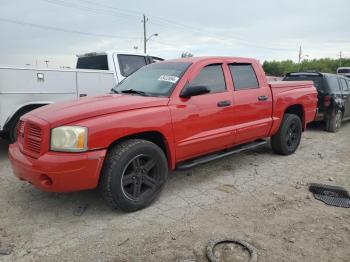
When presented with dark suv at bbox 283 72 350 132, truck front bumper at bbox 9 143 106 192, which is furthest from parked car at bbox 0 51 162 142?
dark suv at bbox 283 72 350 132

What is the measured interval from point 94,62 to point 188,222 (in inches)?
226

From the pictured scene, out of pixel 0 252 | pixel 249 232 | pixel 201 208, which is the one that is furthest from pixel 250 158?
pixel 0 252

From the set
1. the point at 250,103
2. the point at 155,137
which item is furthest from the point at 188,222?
the point at 250,103

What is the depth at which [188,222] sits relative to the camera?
370cm

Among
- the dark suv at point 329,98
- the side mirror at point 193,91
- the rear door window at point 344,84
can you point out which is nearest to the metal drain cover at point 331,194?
the side mirror at point 193,91

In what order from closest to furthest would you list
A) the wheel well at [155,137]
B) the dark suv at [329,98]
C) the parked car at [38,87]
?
the wheel well at [155,137]
the parked car at [38,87]
the dark suv at [329,98]

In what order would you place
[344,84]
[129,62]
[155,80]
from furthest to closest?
1. [344,84]
2. [129,62]
3. [155,80]

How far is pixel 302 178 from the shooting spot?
520cm

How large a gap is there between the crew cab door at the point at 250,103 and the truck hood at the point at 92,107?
4.63ft

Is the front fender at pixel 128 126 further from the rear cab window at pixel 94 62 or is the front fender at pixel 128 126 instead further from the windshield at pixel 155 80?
the rear cab window at pixel 94 62

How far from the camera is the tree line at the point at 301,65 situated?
68.1m

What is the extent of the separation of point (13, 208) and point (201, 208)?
2212mm

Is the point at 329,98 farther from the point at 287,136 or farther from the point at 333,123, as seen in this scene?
the point at 287,136

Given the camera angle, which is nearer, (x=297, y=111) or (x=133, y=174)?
(x=133, y=174)
